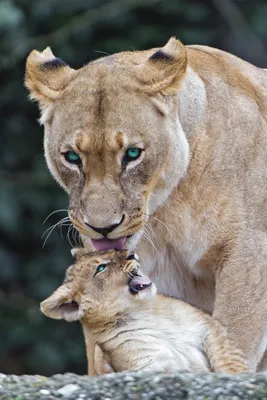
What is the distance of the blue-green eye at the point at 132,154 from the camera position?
663 cm

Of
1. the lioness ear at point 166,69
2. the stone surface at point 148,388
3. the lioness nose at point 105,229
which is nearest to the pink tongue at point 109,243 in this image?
the lioness nose at point 105,229

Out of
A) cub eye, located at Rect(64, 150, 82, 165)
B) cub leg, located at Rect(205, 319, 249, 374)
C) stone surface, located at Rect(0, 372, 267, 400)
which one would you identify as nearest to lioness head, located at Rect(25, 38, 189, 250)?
cub eye, located at Rect(64, 150, 82, 165)

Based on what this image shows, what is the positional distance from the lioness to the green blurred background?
187 inches

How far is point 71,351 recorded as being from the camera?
12.2m

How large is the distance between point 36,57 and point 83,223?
113 cm

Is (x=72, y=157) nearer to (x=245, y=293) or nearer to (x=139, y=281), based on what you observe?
(x=139, y=281)

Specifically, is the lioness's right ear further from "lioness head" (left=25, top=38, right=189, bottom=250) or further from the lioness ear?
the lioness ear

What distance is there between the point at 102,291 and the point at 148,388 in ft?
2.82

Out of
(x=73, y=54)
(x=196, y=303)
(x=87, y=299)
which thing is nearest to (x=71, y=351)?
(x=73, y=54)

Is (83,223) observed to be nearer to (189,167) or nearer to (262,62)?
(189,167)

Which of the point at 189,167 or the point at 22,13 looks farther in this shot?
the point at 22,13

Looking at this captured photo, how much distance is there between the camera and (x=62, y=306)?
662 centimetres

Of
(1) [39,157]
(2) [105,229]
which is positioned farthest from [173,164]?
(1) [39,157]

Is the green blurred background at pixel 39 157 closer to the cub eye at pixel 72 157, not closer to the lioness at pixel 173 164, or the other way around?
the lioness at pixel 173 164
